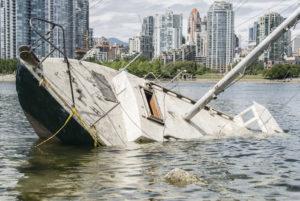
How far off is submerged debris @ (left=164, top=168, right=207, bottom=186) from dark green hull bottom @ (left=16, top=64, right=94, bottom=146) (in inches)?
274

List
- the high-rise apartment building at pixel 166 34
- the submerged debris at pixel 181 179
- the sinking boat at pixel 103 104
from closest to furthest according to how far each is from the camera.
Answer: the submerged debris at pixel 181 179
the sinking boat at pixel 103 104
the high-rise apartment building at pixel 166 34

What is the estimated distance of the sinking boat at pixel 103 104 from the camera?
2360 cm

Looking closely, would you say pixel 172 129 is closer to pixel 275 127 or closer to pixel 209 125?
pixel 209 125

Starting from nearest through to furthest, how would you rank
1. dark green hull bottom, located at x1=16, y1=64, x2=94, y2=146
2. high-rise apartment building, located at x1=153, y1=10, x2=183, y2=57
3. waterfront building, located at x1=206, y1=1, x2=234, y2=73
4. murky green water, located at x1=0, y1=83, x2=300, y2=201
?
murky green water, located at x1=0, y1=83, x2=300, y2=201 < dark green hull bottom, located at x1=16, y1=64, x2=94, y2=146 < waterfront building, located at x1=206, y1=1, x2=234, y2=73 < high-rise apartment building, located at x1=153, y1=10, x2=183, y2=57

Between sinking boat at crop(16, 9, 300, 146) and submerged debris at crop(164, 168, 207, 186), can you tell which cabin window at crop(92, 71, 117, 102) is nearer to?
sinking boat at crop(16, 9, 300, 146)

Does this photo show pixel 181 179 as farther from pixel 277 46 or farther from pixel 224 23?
pixel 224 23

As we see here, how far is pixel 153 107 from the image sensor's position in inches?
1110

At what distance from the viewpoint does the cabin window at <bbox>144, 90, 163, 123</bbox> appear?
2661cm

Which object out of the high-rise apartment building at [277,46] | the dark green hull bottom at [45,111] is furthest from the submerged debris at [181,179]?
the high-rise apartment building at [277,46]

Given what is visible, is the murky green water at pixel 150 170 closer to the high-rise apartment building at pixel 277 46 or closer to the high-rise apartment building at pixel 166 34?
the high-rise apartment building at pixel 277 46

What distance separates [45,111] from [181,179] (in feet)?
29.0

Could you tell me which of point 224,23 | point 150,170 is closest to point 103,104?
point 150,170

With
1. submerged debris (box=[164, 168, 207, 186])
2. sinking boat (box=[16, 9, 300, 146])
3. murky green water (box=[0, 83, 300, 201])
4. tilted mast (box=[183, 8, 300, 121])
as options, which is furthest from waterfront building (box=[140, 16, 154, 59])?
submerged debris (box=[164, 168, 207, 186])

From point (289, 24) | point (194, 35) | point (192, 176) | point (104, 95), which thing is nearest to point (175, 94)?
point (104, 95)
